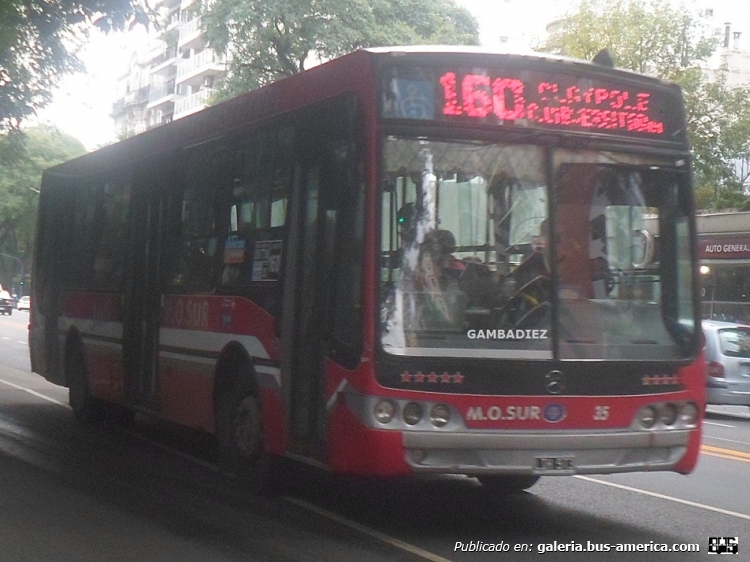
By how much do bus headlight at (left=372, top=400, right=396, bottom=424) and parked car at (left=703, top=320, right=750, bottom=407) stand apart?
1317 cm

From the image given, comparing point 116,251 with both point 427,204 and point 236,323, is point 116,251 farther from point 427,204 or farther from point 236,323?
point 427,204

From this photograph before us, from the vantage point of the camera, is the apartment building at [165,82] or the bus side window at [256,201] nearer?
the bus side window at [256,201]

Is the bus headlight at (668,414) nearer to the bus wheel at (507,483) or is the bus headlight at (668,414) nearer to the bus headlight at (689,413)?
the bus headlight at (689,413)

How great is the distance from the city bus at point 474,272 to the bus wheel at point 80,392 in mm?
5260

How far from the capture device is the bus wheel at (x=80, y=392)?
46.2 ft

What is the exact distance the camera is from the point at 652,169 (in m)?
8.34

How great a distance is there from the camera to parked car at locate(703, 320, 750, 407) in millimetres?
19609

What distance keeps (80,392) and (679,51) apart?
28.2 metres

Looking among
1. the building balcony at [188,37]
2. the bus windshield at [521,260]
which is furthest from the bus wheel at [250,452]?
the building balcony at [188,37]

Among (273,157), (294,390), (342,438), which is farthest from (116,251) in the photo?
(342,438)

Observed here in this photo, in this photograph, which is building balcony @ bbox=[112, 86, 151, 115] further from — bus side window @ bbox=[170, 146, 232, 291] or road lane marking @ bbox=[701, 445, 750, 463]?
bus side window @ bbox=[170, 146, 232, 291]

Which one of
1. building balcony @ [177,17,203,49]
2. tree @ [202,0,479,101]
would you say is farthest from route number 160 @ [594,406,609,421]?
building balcony @ [177,17,203,49]

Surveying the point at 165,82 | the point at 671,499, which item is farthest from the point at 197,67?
the point at 671,499

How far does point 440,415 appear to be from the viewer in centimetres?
756
